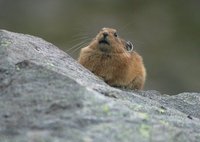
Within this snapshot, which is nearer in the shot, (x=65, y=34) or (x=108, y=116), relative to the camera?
(x=108, y=116)

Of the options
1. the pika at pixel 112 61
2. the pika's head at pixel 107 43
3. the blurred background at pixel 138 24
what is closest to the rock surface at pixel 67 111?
the pika at pixel 112 61

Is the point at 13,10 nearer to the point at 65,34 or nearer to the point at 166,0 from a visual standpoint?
the point at 65,34

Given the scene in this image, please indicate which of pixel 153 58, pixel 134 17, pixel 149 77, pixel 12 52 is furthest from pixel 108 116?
pixel 134 17

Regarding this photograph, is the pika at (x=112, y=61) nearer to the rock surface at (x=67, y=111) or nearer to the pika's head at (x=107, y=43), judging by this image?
the pika's head at (x=107, y=43)

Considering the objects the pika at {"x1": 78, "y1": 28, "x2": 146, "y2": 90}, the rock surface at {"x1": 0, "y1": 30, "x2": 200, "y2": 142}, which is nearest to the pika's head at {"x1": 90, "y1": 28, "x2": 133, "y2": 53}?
the pika at {"x1": 78, "y1": 28, "x2": 146, "y2": 90}

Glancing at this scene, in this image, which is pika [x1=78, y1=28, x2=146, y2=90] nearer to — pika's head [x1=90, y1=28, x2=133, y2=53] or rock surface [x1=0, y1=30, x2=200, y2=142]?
pika's head [x1=90, y1=28, x2=133, y2=53]

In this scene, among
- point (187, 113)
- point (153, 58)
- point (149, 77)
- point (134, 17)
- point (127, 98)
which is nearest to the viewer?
point (127, 98)

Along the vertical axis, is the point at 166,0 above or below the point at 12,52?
above
